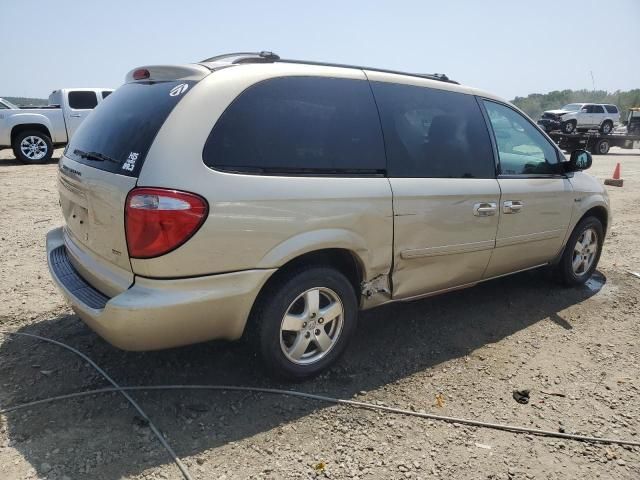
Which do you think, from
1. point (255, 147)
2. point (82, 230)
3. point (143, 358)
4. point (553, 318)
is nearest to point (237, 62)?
point (255, 147)

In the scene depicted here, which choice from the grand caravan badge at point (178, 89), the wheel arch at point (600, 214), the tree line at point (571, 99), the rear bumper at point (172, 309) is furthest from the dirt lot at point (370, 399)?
the tree line at point (571, 99)

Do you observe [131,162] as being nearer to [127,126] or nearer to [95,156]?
[127,126]

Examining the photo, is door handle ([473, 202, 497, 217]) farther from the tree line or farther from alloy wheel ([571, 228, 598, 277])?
the tree line

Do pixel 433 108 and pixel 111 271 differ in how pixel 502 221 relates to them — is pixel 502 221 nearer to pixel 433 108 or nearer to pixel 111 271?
pixel 433 108

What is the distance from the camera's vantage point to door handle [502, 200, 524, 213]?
12.0ft

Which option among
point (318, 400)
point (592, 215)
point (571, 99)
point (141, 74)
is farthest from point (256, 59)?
point (571, 99)

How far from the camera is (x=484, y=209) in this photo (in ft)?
11.5

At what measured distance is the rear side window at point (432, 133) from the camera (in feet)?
10.2

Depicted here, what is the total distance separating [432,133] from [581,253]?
234 centimetres

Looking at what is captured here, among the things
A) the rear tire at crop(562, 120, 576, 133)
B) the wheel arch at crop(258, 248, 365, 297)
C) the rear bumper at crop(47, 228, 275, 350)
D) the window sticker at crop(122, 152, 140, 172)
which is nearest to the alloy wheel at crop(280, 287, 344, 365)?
the wheel arch at crop(258, 248, 365, 297)

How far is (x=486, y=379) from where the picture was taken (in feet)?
10.3

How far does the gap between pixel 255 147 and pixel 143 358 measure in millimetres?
1569

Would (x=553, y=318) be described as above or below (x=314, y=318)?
below

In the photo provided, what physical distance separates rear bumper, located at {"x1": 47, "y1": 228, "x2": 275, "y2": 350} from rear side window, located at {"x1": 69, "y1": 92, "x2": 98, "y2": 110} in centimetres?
1275
